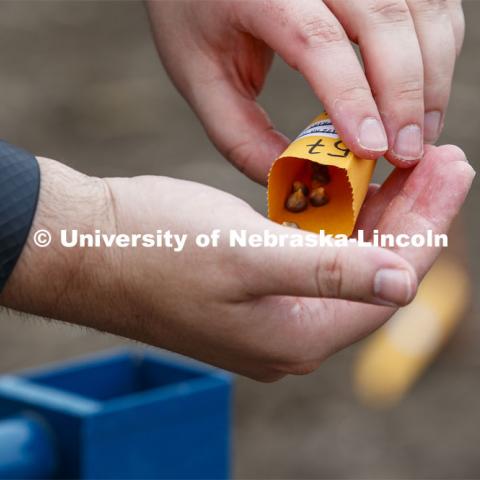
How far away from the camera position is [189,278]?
1472 millimetres

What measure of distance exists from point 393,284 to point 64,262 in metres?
0.45

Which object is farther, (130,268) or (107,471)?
(107,471)

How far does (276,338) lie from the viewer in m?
1.50

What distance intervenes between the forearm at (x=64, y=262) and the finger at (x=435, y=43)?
1.64 feet

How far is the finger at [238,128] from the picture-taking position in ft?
6.21

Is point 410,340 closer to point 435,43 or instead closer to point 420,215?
point 435,43

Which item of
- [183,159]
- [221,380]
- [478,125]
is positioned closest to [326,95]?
[221,380]

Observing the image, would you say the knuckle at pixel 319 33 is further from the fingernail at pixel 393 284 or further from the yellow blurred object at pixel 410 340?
the yellow blurred object at pixel 410 340

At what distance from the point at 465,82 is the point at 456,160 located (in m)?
4.71

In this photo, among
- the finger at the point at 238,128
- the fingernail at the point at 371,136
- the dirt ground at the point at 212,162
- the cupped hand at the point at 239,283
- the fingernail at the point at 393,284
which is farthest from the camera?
the dirt ground at the point at 212,162

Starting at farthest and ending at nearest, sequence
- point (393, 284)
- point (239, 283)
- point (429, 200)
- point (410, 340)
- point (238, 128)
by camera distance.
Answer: point (410, 340) < point (238, 128) < point (429, 200) < point (239, 283) < point (393, 284)

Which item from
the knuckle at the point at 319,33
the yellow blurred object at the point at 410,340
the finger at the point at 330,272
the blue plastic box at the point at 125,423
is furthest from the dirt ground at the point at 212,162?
the finger at the point at 330,272

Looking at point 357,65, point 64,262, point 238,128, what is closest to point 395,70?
point 357,65

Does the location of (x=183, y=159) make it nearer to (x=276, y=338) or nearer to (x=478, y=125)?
(x=478, y=125)
